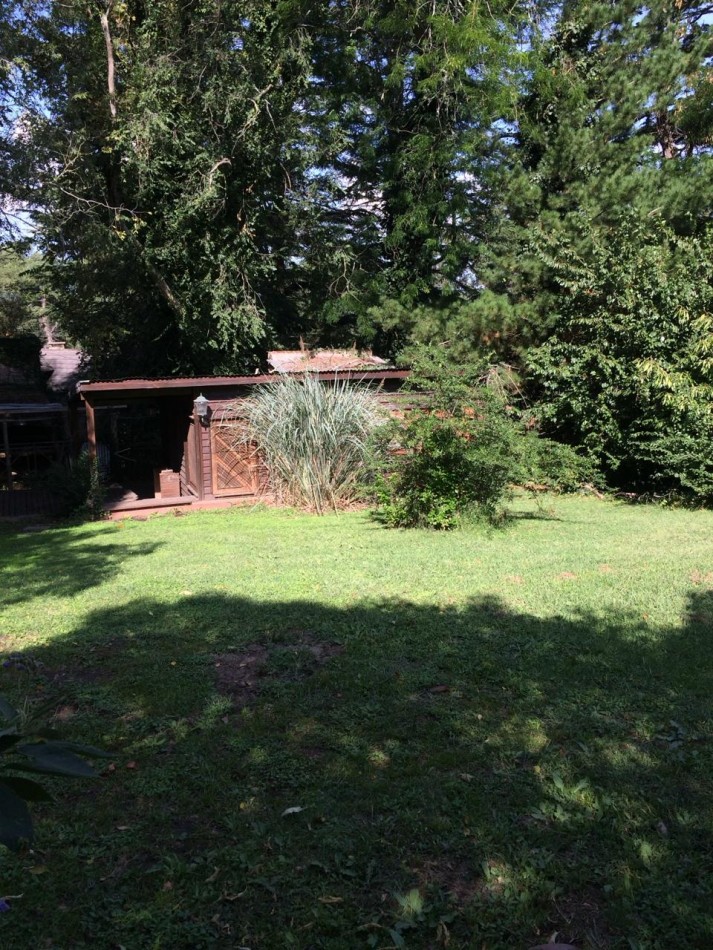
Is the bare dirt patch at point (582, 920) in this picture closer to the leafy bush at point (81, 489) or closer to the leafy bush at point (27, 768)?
the leafy bush at point (27, 768)

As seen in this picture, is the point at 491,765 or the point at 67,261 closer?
→ the point at 491,765

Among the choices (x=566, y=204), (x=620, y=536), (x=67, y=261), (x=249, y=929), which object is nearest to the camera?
(x=249, y=929)

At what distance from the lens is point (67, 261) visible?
19.7m

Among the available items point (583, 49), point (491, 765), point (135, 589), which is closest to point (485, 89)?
point (583, 49)

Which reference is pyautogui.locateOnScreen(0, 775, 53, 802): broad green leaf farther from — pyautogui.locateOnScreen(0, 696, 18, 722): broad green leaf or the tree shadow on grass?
the tree shadow on grass

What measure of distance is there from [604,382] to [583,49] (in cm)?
1015

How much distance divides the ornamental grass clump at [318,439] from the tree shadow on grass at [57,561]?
3396 millimetres

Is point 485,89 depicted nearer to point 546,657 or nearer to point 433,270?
point 433,270

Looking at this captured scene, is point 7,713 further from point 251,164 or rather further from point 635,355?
point 251,164

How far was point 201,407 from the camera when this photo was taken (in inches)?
615

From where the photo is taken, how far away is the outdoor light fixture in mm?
15594

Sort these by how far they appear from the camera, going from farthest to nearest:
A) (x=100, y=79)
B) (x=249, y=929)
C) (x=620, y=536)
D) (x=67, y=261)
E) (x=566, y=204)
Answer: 1. (x=67, y=261)
2. (x=100, y=79)
3. (x=566, y=204)
4. (x=620, y=536)
5. (x=249, y=929)

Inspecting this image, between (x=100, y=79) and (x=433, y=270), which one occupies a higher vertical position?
(x=100, y=79)

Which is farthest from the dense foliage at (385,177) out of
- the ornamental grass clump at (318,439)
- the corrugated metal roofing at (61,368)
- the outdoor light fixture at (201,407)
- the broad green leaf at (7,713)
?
the broad green leaf at (7,713)
